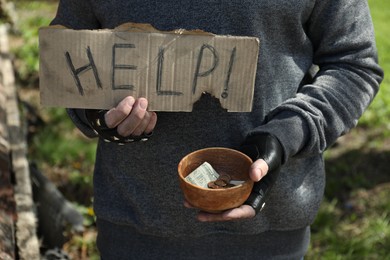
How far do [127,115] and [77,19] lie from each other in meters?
0.47

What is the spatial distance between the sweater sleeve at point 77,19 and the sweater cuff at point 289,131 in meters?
0.51

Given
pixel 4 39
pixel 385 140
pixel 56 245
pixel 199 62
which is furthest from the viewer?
pixel 4 39

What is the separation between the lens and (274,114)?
179 centimetres

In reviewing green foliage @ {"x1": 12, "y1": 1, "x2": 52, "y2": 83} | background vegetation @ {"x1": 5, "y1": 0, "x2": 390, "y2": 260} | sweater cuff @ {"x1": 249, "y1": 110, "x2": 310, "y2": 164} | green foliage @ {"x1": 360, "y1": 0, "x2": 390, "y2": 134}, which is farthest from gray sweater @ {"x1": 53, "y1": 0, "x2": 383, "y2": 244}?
green foliage @ {"x1": 12, "y1": 1, "x2": 52, "y2": 83}

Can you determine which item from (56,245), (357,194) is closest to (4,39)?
(56,245)

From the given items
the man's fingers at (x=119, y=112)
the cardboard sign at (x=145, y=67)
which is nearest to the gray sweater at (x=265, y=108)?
the cardboard sign at (x=145, y=67)

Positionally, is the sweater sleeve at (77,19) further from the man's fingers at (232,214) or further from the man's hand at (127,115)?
the man's fingers at (232,214)

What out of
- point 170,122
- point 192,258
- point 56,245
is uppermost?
point 170,122

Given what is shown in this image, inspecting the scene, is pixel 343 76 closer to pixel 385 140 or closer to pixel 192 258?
pixel 192 258

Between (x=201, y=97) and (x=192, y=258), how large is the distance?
507 mm

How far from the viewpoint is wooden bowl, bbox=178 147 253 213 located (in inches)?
61.0

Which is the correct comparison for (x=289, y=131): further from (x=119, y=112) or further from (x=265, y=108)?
(x=119, y=112)

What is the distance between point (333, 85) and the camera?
1.80m

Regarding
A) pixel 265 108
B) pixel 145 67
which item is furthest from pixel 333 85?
pixel 145 67
